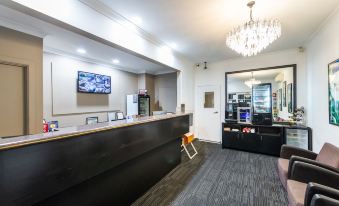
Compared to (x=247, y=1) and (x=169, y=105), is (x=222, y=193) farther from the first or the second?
(x=169, y=105)

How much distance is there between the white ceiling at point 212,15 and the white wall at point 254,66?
68 cm

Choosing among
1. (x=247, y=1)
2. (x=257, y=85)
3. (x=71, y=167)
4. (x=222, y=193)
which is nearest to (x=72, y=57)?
(x=71, y=167)

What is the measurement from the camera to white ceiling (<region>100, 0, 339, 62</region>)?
2.37 metres

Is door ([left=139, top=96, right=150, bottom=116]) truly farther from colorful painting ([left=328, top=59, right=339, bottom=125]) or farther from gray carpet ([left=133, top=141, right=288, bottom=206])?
colorful painting ([left=328, top=59, right=339, bottom=125])

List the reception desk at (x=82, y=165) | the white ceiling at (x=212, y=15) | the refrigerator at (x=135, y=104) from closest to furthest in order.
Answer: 1. the reception desk at (x=82, y=165)
2. the white ceiling at (x=212, y=15)
3. the refrigerator at (x=135, y=104)

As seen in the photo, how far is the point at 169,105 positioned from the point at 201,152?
2884mm

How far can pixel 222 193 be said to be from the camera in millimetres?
2467

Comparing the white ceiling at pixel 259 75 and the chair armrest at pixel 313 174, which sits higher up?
the white ceiling at pixel 259 75

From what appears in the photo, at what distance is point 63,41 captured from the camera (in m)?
3.50

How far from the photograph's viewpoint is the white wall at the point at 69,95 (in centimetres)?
399

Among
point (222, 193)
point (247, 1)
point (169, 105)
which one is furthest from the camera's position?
point (169, 105)

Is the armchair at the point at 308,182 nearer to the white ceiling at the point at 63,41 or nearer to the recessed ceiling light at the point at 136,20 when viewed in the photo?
the recessed ceiling light at the point at 136,20

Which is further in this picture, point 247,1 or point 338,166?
point 247,1

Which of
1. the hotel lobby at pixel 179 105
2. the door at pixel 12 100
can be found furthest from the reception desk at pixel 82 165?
the door at pixel 12 100
